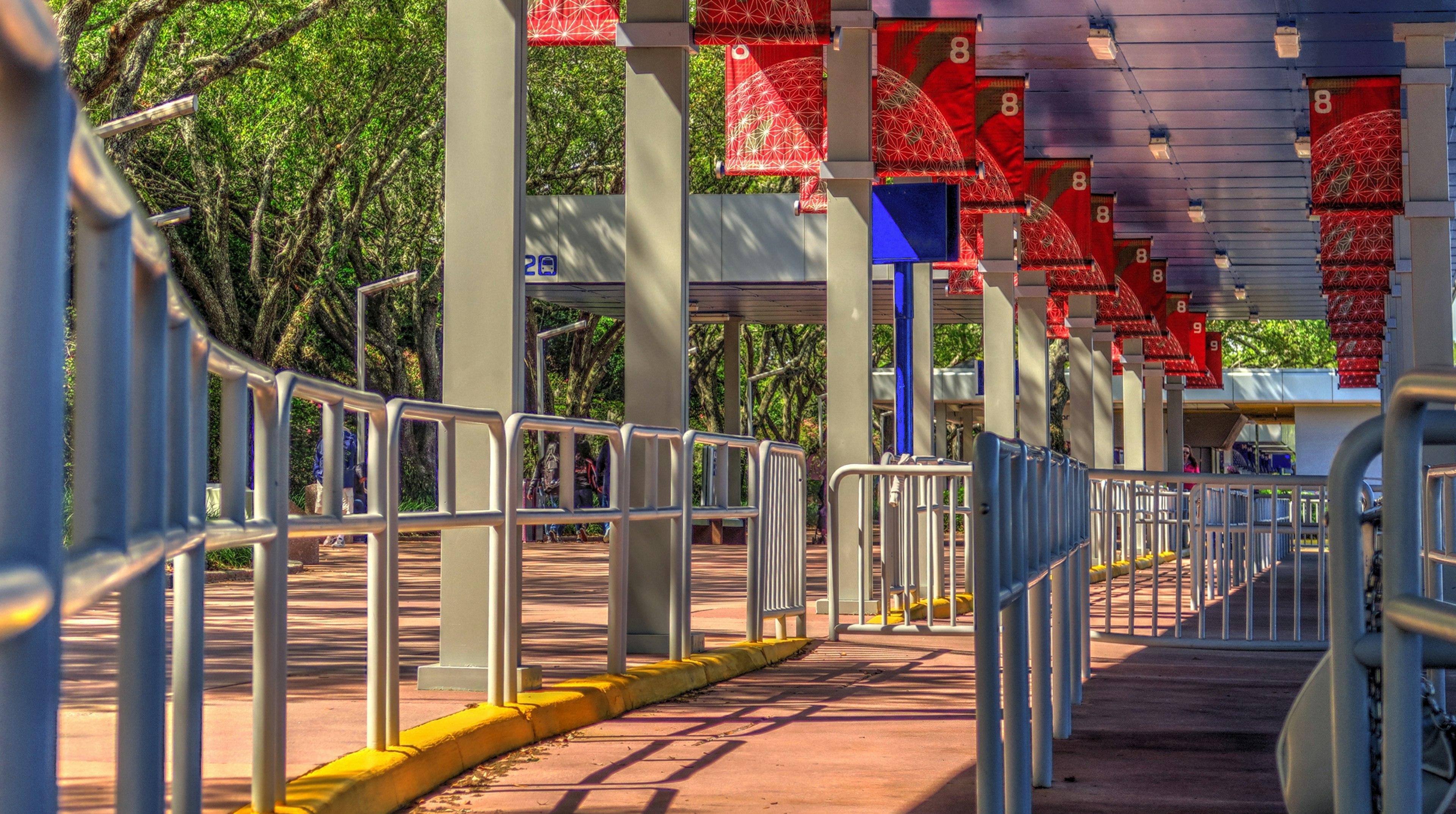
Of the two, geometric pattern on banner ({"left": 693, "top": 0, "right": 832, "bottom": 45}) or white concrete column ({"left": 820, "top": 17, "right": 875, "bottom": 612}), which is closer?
geometric pattern on banner ({"left": 693, "top": 0, "right": 832, "bottom": 45})

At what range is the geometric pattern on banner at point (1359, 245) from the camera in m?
17.6

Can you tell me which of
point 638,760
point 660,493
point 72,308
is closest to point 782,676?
point 660,493

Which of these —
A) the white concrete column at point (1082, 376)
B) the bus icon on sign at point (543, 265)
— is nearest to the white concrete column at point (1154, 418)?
the white concrete column at point (1082, 376)

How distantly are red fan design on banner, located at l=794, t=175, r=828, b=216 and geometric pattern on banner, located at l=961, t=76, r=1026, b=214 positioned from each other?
1508 millimetres

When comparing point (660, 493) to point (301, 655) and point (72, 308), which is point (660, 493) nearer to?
point (301, 655)

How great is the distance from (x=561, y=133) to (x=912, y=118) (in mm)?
17391

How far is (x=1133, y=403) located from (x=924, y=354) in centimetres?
1852

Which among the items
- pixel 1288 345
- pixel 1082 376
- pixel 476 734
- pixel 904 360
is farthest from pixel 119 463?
pixel 1288 345

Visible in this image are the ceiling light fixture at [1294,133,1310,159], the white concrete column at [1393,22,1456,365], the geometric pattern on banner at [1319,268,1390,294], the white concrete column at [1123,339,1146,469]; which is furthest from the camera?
the white concrete column at [1123,339,1146,469]

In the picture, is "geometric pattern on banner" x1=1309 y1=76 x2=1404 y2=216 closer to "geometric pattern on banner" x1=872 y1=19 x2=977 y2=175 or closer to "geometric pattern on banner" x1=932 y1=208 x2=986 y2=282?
"geometric pattern on banner" x1=872 y1=19 x2=977 y2=175

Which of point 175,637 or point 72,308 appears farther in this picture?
point 175,637

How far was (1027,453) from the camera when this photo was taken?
17.9ft

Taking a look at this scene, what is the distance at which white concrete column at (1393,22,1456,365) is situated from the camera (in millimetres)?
14555

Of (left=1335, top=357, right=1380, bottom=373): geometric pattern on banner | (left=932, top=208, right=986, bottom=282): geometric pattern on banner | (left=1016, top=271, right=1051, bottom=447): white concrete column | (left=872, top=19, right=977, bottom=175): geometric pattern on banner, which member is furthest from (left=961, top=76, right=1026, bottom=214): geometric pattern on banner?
(left=1335, top=357, right=1380, bottom=373): geometric pattern on banner
